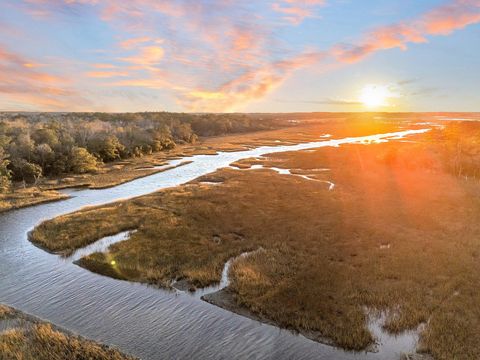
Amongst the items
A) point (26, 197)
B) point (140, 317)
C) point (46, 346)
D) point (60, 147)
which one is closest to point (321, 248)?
point (140, 317)

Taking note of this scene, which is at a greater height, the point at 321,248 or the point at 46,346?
the point at 46,346

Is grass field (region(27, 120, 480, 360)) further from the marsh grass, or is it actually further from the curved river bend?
the marsh grass

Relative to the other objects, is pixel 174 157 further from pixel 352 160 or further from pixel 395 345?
pixel 395 345

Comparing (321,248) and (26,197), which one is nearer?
(321,248)

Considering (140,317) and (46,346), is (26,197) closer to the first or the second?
(140,317)

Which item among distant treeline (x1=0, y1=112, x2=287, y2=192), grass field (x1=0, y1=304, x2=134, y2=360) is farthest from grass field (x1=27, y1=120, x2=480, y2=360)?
distant treeline (x1=0, y1=112, x2=287, y2=192)

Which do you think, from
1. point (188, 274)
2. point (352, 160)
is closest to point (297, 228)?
point (188, 274)
